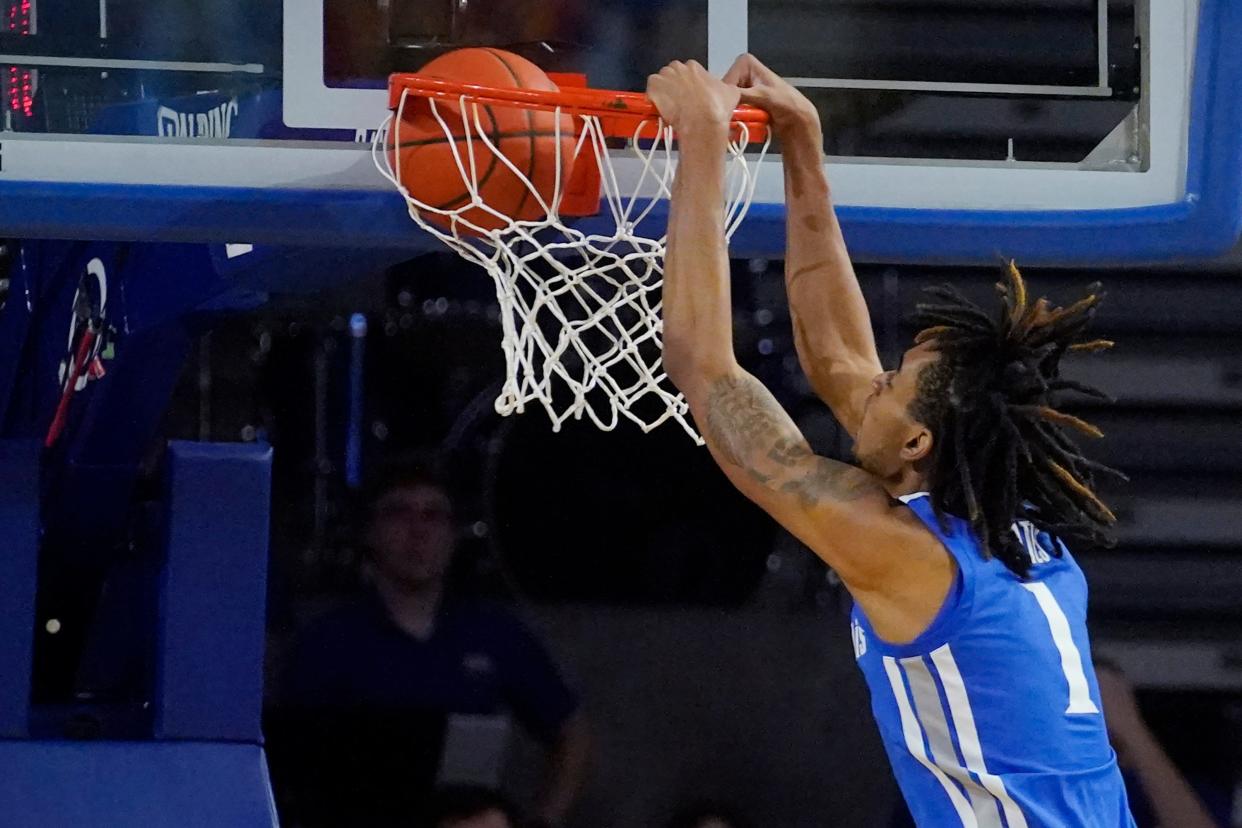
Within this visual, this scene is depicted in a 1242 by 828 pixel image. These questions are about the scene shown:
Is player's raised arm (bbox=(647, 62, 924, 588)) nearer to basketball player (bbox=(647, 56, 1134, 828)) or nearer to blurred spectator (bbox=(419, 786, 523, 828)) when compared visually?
basketball player (bbox=(647, 56, 1134, 828))

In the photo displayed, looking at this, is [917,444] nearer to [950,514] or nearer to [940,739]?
[950,514]

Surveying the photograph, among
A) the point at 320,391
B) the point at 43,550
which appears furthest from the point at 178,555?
the point at 320,391

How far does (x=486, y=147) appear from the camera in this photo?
2166mm

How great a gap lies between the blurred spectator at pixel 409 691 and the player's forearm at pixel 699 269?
2.25 meters

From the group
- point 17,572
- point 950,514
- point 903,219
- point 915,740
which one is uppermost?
point 903,219

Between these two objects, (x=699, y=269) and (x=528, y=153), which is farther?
(x=528, y=153)

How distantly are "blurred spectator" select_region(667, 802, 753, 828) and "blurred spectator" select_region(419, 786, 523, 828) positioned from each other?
1.43ft

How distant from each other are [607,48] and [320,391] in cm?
189

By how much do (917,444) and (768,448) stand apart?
7.0 inches

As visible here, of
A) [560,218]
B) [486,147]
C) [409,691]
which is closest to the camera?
[486,147]

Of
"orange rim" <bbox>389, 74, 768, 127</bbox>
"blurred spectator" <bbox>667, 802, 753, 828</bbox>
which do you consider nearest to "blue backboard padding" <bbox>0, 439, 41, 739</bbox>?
"orange rim" <bbox>389, 74, 768, 127</bbox>

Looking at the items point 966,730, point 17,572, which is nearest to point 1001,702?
point 966,730

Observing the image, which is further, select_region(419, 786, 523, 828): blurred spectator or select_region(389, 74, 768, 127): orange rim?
select_region(419, 786, 523, 828): blurred spectator

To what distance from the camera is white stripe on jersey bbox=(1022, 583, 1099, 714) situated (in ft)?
6.63
